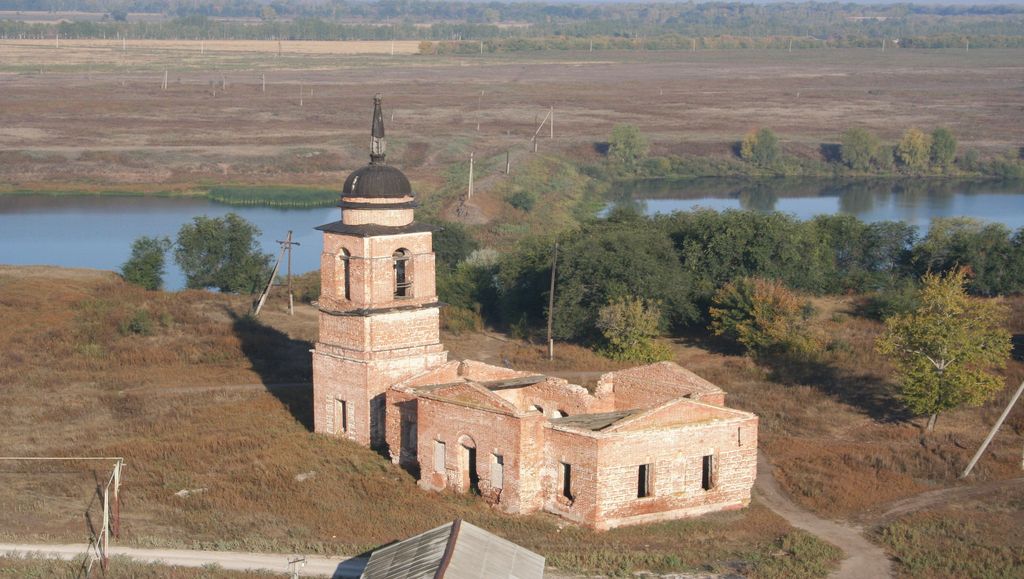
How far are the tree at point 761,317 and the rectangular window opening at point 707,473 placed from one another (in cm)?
1335

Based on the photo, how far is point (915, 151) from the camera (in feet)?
306

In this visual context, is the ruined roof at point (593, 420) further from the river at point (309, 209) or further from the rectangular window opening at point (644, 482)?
the river at point (309, 209)

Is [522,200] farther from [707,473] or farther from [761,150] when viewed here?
[707,473]

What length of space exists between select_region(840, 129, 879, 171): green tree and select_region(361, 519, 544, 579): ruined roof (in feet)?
258

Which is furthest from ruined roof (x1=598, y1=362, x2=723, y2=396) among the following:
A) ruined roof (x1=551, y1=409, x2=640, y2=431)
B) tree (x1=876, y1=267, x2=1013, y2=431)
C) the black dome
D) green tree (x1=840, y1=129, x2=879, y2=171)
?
green tree (x1=840, y1=129, x2=879, y2=171)

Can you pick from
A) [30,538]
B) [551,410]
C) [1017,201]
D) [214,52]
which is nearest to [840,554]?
[551,410]

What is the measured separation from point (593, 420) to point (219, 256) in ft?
93.3

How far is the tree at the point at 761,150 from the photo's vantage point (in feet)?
307

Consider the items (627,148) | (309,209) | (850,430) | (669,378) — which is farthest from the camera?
(627,148)

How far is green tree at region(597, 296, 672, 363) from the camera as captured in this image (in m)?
35.9

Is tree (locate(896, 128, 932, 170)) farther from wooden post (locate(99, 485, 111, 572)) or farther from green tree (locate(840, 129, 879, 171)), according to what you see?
wooden post (locate(99, 485, 111, 572))

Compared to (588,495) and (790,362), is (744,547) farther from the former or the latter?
(790,362)

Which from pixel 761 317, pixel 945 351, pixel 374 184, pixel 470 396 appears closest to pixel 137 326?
pixel 374 184

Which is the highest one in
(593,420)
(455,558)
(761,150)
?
(593,420)
